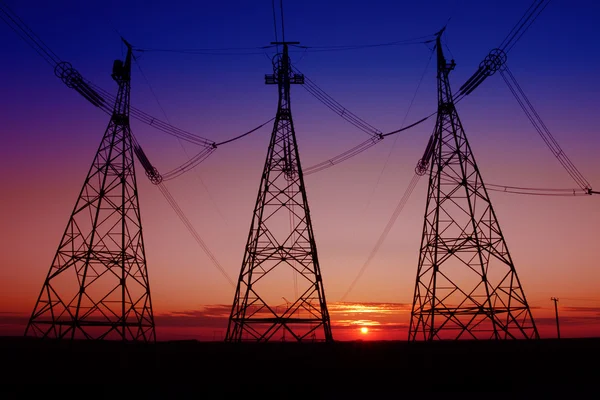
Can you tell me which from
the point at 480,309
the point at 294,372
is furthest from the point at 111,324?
the point at 480,309

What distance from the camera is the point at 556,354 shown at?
39.3 metres

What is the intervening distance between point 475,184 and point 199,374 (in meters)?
24.9

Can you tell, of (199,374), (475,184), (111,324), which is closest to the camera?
(199,374)

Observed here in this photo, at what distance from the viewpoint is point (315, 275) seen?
46656 millimetres

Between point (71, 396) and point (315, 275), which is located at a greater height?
point (315, 275)

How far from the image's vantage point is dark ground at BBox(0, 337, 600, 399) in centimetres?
3234

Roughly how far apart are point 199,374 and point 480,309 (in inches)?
871

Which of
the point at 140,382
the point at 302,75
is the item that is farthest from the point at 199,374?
the point at 302,75

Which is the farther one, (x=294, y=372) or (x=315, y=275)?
(x=315, y=275)

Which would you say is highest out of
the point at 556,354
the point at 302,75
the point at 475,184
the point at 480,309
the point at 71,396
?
the point at 302,75

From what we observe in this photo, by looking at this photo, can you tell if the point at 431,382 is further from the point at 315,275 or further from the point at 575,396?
the point at 315,275

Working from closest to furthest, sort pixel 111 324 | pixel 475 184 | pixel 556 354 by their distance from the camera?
pixel 556 354 → pixel 111 324 → pixel 475 184

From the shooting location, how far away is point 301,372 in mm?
34844

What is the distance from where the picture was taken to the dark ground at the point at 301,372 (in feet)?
106
